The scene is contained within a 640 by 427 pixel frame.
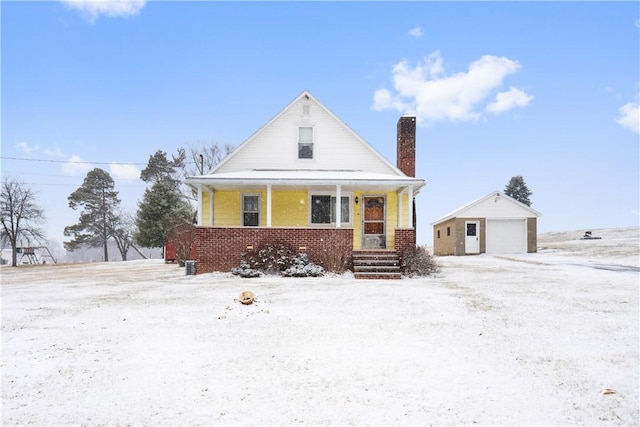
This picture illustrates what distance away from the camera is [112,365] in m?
4.75

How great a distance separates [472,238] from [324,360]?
81.4 ft

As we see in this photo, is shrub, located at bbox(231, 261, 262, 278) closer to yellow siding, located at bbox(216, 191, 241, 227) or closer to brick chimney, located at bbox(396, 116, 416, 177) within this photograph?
yellow siding, located at bbox(216, 191, 241, 227)

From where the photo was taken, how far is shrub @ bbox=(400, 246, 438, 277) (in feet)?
43.3

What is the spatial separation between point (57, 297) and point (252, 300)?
5.01 metres

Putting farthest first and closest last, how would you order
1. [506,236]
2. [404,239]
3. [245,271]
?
[506,236] < [404,239] < [245,271]

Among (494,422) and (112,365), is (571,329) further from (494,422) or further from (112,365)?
(112,365)

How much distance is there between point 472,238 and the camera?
27266mm

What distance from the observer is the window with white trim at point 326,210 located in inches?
655

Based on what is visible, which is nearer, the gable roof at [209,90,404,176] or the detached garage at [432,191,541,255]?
the gable roof at [209,90,404,176]

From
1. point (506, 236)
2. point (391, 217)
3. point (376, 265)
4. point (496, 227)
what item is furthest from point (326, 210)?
point (506, 236)

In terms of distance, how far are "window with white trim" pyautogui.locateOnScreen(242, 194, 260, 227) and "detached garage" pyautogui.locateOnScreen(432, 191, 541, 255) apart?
54.7 ft

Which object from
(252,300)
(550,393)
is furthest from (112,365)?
(550,393)

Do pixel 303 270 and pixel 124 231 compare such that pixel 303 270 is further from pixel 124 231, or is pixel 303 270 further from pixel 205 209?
pixel 124 231

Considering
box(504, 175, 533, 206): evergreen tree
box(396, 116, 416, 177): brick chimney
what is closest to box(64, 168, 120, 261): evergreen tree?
box(396, 116, 416, 177): brick chimney
